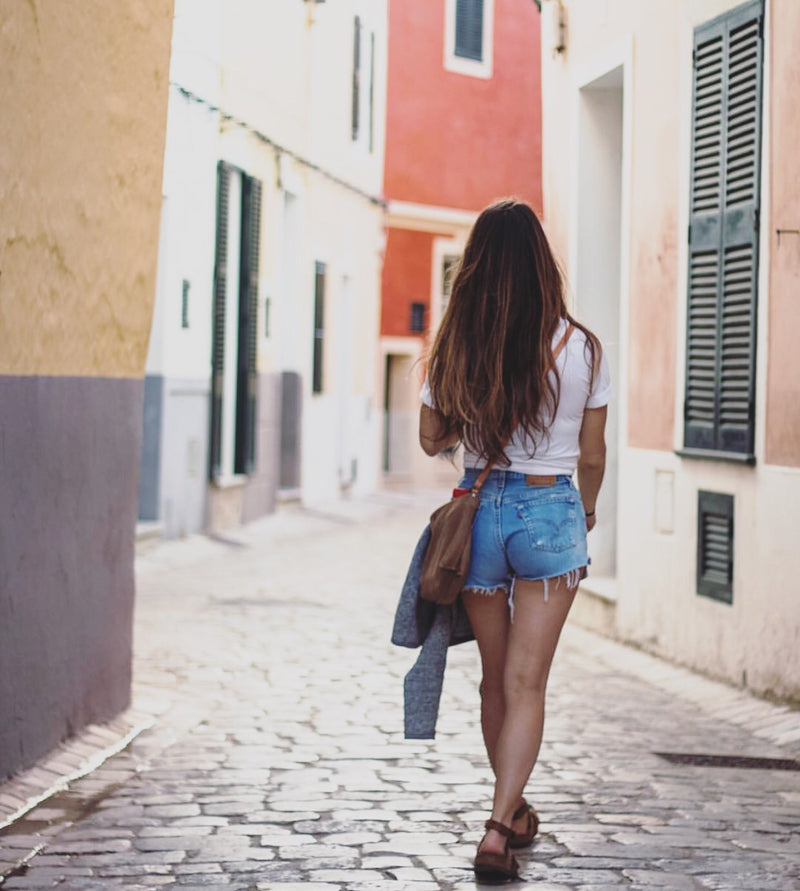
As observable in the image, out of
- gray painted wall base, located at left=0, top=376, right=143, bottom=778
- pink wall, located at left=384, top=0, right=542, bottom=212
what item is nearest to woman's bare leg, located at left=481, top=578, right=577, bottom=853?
gray painted wall base, located at left=0, top=376, right=143, bottom=778

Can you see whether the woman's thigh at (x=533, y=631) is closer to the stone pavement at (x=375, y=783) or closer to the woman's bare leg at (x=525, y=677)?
the woman's bare leg at (x=525, y=677)

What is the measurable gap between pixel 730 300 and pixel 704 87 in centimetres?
116

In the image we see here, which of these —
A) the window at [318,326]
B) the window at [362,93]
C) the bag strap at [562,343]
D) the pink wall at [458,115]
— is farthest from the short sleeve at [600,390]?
the pink wall at [458,115]

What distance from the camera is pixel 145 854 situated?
507 centimetres

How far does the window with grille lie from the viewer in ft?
28.3

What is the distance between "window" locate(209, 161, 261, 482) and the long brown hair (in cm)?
1208

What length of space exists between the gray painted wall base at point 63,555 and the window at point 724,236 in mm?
2834

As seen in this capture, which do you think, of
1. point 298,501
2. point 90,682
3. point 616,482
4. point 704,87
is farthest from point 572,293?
point 298,501

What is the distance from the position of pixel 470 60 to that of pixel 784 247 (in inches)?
839

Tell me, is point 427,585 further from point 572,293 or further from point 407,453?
point 407,453

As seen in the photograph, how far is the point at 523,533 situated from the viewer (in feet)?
15.8

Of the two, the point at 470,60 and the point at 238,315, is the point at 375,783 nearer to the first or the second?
the point at 238,315

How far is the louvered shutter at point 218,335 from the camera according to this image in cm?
1653

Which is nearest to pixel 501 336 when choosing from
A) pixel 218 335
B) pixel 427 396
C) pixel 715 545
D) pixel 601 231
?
pixel 427 396
